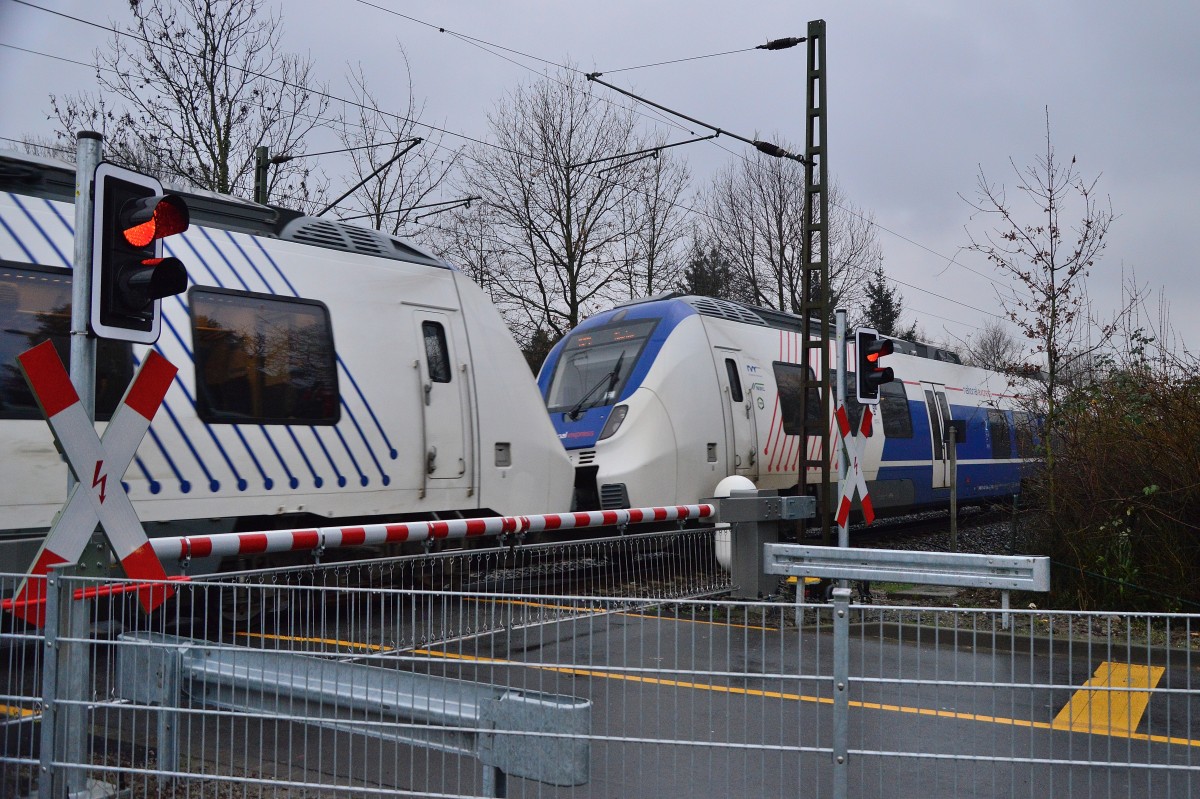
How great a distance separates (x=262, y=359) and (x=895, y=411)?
12.5 metres

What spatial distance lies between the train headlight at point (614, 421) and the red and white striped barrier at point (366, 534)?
2787 millimetres

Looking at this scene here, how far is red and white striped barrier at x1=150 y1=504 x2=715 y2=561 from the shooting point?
6.79m

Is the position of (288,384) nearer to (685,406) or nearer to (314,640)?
(314,640)

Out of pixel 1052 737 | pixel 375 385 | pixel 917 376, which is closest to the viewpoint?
pixel 1052 737

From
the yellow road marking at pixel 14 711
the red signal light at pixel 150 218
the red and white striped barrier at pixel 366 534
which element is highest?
the red signal light at pixel 150 218

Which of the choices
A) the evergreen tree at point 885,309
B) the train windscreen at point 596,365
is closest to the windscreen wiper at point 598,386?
the train windscreen at point 596,365

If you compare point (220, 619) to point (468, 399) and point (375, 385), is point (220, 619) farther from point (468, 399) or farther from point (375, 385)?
point (468, 399)

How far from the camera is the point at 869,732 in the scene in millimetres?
4133

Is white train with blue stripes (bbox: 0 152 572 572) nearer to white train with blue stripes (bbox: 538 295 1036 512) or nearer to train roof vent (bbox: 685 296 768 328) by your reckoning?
white train with blue stripes (bbox: 538 295 1036 512)

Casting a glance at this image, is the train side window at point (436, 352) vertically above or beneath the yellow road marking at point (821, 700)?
above

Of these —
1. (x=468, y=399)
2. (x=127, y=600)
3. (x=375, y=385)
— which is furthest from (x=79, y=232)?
(x=468, y=399)

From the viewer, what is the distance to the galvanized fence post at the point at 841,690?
3.60 meters

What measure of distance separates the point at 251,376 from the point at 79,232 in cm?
419

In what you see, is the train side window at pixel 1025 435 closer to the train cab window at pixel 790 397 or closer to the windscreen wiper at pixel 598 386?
the train cab window at pixel 790 397
